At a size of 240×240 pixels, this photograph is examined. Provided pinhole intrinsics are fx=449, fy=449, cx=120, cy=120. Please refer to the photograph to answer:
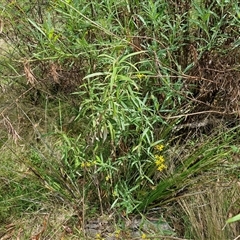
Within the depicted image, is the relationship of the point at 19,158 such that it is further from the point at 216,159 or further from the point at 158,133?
the point at 216,159

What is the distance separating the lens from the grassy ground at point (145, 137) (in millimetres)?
2189

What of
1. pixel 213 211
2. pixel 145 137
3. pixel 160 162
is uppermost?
pixel 145 137

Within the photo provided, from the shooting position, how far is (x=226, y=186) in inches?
87.0

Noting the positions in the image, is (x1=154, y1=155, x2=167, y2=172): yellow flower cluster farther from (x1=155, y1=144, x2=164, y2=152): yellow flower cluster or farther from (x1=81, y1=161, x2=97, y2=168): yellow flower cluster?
(x1=81, y1=161, x2=97, y2=168): yellow flower cluster

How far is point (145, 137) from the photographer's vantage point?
222cm

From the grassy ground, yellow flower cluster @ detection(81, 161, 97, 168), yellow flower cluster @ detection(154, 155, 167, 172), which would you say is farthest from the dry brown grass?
yellow flower cluster @ detection(81, 161, 97, 168)

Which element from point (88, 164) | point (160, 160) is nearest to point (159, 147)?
point (160, 160)

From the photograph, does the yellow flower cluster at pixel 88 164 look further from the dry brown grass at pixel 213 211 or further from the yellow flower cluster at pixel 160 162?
the dry brown grass at pixel 213 211

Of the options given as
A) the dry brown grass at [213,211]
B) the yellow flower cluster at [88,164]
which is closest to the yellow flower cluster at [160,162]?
the dry brown grass at [213,211]

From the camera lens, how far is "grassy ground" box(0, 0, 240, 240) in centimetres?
219

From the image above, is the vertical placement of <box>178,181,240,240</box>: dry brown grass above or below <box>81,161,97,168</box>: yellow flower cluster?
below

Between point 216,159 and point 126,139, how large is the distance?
0.49 metres

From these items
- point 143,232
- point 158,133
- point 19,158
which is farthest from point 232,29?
point 19,158

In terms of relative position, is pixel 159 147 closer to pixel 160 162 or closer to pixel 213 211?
pixel 160 162
